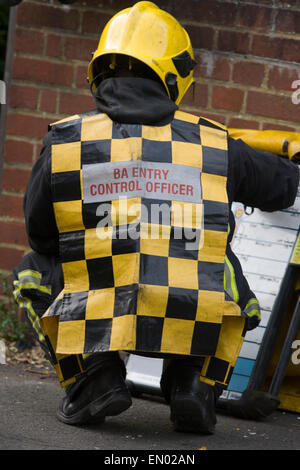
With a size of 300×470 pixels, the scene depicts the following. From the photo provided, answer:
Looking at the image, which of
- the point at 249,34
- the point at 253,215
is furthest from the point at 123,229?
the point at 249,34

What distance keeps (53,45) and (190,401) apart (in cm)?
208

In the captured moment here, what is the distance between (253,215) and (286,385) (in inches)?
28.8

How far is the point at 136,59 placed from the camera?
2643 millimetres

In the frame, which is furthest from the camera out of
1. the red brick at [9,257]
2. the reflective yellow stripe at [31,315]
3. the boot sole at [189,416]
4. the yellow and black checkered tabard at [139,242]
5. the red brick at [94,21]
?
the red brick at [9,257]

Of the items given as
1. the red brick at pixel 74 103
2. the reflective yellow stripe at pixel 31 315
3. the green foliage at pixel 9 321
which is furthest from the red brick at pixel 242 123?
the reflective yellow stripe at pixel 31 315

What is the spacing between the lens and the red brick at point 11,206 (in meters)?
3.89

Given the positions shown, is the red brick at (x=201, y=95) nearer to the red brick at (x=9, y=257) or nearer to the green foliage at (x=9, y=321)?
the red brick at (x=9, y=257)

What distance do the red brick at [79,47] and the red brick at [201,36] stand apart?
1.59ft

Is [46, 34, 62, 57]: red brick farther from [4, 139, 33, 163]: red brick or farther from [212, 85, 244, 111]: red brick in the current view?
[212, 85, 244, 111]: red brick

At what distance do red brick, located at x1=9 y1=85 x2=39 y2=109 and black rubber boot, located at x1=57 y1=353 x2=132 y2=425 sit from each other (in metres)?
1.69

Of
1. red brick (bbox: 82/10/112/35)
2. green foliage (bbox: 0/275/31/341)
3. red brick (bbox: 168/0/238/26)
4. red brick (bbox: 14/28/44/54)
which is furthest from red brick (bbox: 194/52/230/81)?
green foliage (bbox: 0/275/31/341)

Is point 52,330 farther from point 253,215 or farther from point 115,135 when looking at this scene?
point 253,215

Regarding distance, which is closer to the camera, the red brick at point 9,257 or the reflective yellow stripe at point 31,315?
the reflective yellow stripe at point 31,315

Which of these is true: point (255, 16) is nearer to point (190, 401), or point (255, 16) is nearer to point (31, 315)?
point (31, 315)
